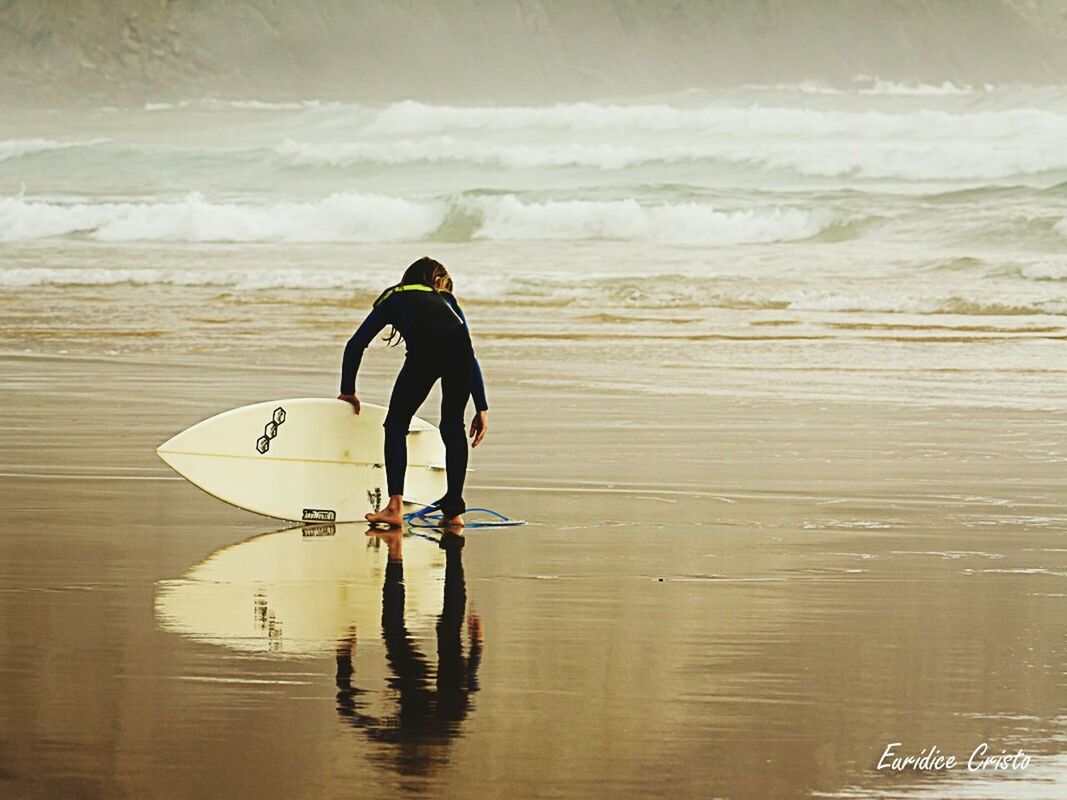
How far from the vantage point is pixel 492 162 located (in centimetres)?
4453

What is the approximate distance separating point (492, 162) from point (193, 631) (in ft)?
132

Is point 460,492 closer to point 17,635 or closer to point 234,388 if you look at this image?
point 17,635

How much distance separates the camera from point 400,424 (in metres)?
6.91

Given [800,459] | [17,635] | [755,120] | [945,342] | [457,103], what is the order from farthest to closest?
[457,103]
[755,120]
[945,342]
[800,459]
[17,635]

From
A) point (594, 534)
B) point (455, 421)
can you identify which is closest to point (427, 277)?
point (455, 421)

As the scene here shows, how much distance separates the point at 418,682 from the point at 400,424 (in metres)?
2.61

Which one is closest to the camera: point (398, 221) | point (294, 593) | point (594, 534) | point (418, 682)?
point (418, 682)

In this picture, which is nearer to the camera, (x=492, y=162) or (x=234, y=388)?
(x=234, y=388)

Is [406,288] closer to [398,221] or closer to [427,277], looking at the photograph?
[427,277]

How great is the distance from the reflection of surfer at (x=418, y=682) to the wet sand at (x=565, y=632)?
0.01 meters

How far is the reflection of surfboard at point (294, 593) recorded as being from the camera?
192 inches

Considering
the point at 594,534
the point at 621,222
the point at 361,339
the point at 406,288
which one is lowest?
the point at 594,534

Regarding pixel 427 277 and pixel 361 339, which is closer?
pixel 361 339

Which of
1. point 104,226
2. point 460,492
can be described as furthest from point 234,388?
point 104,226
